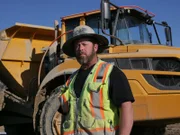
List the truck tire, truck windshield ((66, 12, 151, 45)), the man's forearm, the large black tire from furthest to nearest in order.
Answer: the large black tire < truck windshield ((66, 12, 151, 45)) < the truck tire < the man's forearm

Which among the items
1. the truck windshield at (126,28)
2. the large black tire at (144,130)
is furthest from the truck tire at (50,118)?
the large black tire at (144,130)

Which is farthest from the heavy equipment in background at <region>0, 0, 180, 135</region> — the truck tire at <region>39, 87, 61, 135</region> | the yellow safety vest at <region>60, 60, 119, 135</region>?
the yellow safety vest at <region>60, 60, 119, 135</region>

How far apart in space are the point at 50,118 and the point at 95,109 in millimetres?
3600

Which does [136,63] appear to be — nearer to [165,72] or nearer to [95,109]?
[165,72]

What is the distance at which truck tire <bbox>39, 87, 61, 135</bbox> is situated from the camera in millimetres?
5896

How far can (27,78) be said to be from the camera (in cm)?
791

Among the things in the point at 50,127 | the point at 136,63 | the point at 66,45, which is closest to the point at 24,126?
the point at 50,127

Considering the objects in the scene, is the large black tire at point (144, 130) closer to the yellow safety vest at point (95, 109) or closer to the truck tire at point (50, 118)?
the truck tire at point (50, 118)

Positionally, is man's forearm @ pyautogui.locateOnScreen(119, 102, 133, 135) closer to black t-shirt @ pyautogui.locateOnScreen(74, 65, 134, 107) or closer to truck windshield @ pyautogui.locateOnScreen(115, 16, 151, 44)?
black t-shirt @ pyautogui.locateOnScreen(74, 65, 134, 107)

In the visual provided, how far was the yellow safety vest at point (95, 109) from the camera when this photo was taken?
244cm

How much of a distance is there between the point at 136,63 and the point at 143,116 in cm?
89

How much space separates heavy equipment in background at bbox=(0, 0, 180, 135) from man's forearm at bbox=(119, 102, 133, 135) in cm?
304

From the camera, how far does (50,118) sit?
234 inches

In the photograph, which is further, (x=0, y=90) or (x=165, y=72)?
(x=0, y=90)
